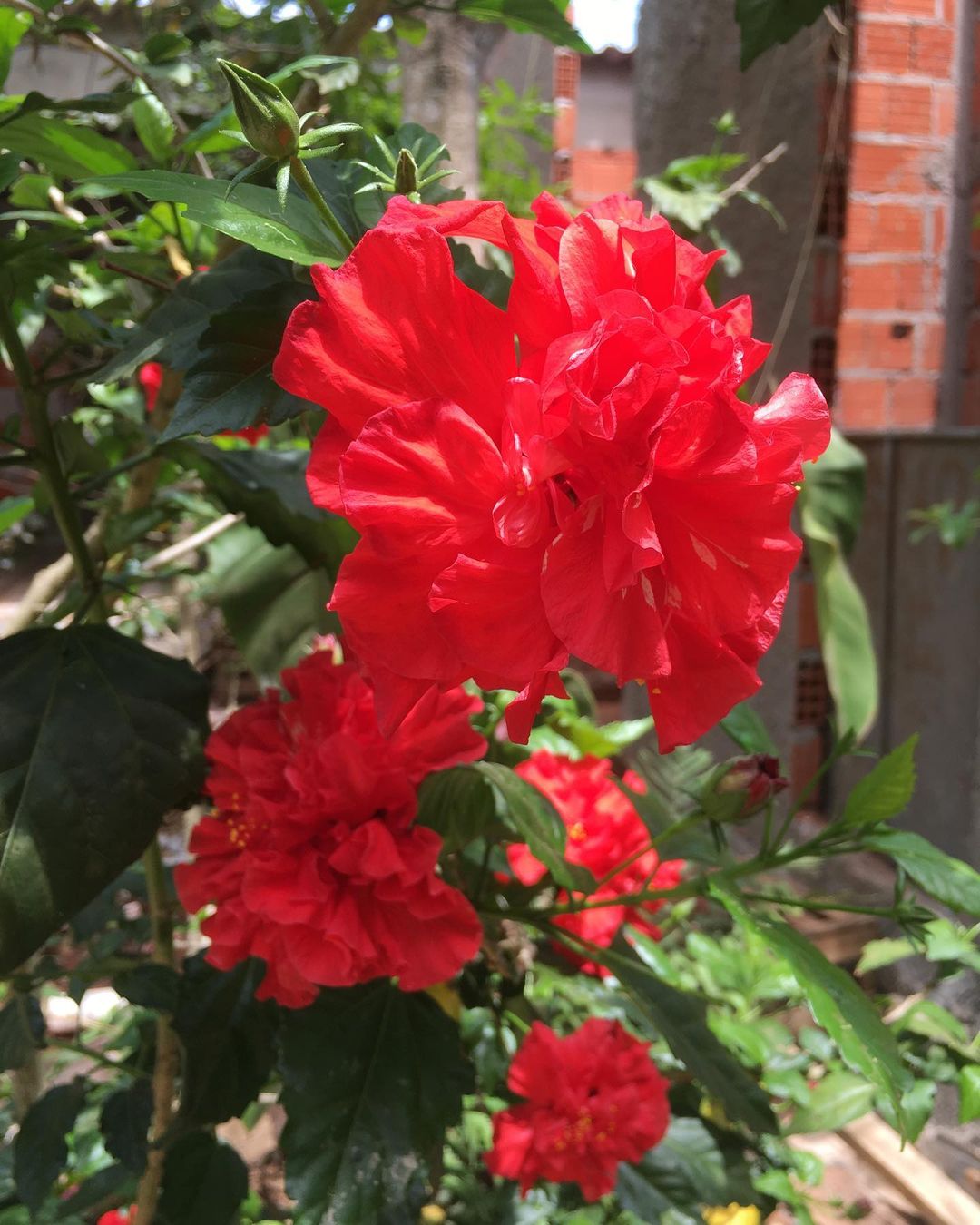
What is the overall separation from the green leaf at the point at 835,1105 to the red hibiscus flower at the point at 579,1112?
0.19m

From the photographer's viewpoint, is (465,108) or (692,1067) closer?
(692,1067)

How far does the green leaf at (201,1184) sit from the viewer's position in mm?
556

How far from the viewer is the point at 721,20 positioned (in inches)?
57.2

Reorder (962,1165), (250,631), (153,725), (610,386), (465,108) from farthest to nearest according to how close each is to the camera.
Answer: (962,1165) → (465,108) → (250,631) → (153,725) → (610,386)

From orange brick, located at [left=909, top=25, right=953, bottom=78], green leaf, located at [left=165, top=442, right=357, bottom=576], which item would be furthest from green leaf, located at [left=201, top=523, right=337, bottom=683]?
orange brick, located at [left=909, top=25, right=953, bottom=78]

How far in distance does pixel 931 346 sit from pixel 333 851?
1.33 metres

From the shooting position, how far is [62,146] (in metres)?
0.44

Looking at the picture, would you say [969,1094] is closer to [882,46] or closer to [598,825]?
[598,825]

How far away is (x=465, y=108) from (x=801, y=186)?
0.62m

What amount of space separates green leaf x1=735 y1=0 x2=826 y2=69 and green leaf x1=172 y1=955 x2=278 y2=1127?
59 cm

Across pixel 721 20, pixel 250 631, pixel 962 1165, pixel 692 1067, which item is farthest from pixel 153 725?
pixel 721 20

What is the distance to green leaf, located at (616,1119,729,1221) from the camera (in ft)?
2.38

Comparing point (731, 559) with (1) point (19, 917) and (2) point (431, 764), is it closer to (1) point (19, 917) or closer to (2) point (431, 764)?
(2) point (431, 764)

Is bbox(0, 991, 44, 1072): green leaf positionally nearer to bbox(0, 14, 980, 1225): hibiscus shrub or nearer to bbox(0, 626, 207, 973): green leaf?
bbox(0, 14, 980, 1225): hibiscus shrub
